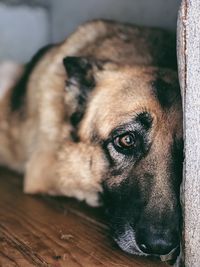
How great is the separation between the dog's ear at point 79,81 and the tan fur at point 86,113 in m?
0.03

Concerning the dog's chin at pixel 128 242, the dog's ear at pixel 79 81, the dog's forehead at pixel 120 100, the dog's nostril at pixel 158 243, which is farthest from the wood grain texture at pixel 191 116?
the dog's ear at pixel 79 81

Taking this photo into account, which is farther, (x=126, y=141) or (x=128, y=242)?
(x=126, y=141)

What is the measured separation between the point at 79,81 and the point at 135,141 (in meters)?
0.54

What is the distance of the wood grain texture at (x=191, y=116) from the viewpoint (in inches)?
57.1

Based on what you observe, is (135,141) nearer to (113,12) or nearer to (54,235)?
(54,235)

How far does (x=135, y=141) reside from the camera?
1.92 m

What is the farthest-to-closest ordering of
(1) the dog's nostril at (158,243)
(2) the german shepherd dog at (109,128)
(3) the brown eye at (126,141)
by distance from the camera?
1. (3) the brown eye at (126,141)
2. (2) the german shepherd dog at (109,128)
3. (1) the dog's nostril at (158,243)

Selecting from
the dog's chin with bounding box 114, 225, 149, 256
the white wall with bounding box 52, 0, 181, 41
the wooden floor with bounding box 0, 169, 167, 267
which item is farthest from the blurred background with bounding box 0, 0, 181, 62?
the dog's chin with bounding box 114, 225, 149, 256

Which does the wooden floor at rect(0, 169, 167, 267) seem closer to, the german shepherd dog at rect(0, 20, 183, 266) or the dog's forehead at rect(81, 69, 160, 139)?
the german shepherd dog at rect(0, 20, 183, 266)

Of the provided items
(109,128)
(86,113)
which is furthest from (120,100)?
(86,113)

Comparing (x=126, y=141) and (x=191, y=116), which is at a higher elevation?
(x=191, y=116)

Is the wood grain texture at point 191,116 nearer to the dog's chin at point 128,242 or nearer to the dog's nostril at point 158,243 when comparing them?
the dog's nostril at point 158,243

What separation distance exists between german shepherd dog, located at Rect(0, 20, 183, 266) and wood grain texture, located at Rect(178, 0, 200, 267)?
132 mm

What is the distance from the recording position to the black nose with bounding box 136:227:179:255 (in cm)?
163
